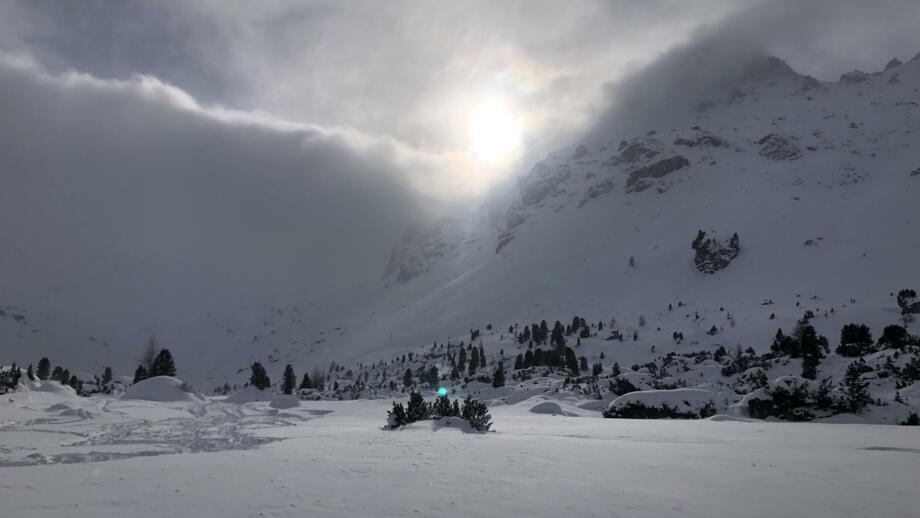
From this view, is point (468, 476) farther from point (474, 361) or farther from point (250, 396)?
point (474, 361)

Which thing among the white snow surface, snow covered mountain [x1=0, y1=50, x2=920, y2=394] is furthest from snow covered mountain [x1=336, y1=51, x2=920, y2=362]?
the white snow surface

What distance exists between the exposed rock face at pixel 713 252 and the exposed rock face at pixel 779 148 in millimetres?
70410

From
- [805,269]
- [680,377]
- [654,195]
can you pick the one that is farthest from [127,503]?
[654,195]

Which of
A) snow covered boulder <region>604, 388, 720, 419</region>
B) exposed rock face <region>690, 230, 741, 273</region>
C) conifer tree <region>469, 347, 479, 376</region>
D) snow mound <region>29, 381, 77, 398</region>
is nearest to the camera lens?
snow covered boulder <region>604, 388, 720, 419</region>

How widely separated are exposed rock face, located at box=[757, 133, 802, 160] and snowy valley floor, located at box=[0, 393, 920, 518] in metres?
194

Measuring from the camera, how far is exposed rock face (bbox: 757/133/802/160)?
179 metres

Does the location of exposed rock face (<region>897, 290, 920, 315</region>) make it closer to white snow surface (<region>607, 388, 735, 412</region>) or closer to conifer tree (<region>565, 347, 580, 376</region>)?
conifer tree (<region>565, 347, 580, 376</region>)

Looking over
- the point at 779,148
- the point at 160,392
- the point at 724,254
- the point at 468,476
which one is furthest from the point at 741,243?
the point at 468,476

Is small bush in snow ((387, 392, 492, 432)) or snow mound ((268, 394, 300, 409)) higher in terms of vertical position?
small bush in snow ((387, 392, 492, 432))

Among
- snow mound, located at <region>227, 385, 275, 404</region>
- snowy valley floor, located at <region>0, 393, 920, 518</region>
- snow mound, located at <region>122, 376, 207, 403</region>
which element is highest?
snowy valley floor, located at <region>0, 393, 920, 518</region>

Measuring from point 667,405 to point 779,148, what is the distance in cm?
18800

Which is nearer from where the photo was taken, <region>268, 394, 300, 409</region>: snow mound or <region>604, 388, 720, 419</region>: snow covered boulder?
<region>604, 388, 720, 419</region>: snow covered boulder

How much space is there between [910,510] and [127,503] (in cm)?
917

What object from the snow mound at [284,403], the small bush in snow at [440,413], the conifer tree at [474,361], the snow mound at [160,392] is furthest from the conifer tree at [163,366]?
the small bush in snow at [440,413]
